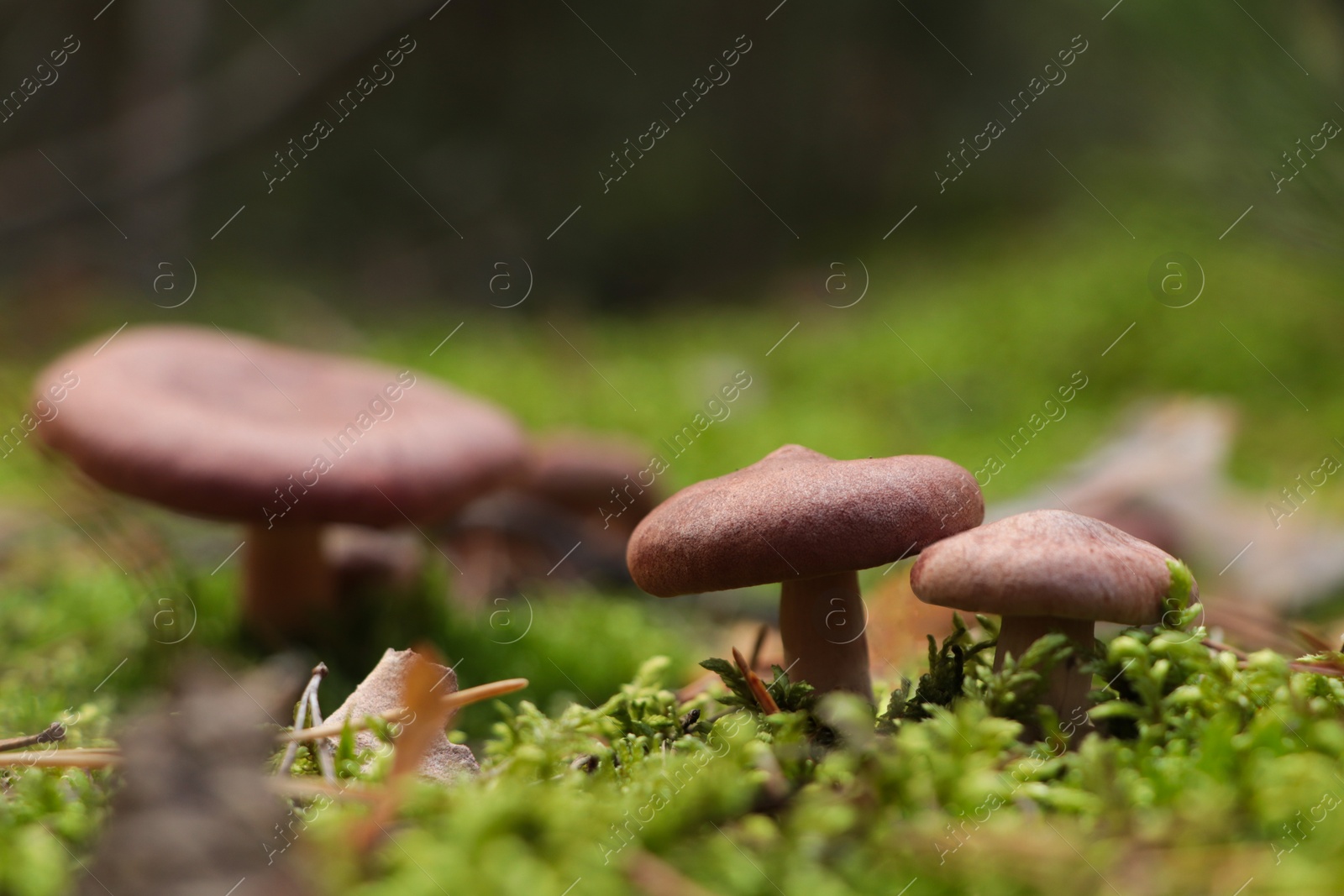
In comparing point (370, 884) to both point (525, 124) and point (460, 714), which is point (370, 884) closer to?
point (460, 714)

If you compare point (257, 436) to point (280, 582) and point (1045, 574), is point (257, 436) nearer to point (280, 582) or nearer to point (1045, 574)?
point (280, 582)

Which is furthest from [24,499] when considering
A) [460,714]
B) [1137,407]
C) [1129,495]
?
[1137,407]

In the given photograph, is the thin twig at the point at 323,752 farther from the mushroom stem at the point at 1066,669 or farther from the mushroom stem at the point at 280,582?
the mushroom stem at the point at 280,582

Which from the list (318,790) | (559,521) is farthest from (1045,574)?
(559,521)

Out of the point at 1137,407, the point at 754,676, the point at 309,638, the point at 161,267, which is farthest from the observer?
the point at 161,267

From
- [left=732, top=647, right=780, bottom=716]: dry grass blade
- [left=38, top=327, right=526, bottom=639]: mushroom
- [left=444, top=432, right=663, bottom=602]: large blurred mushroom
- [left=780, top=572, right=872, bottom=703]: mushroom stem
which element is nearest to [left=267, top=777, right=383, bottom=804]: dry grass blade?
[left=732, top=647, right=780, bottom=716]: dry grass blade

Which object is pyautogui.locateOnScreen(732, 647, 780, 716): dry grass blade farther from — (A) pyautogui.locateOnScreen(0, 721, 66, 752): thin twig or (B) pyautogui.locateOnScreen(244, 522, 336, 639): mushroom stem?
(B) pyautogui.locateOnScreen(244, 522, 336, 639): mushroom stem

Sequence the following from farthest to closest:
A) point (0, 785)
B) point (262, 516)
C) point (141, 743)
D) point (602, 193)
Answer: point (602, 193), point (262, 516), point (0, 785), point (141, 743)
